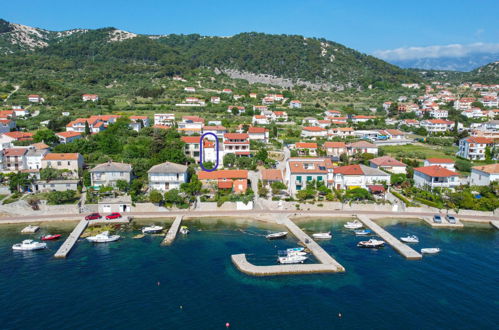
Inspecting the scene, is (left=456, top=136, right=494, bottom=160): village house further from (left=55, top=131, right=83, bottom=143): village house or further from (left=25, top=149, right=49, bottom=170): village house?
(left=25, top=149, right=49, bottom=170): village house

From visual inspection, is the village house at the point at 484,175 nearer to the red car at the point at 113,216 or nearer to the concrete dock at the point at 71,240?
the red car at the point at 113,216

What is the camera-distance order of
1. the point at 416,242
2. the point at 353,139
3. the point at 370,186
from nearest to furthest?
the point at 416,242
the point at 370,186
the point at 353,139

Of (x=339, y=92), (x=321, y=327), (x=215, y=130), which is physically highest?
(x=339, y=92)

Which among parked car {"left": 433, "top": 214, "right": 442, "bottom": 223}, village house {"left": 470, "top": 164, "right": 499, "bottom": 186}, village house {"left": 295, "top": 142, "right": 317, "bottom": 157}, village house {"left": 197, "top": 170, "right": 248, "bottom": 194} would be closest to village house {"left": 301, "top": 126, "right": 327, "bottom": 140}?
village house {"left": 295, "top": 142, "right": 317, "bottom": 157}

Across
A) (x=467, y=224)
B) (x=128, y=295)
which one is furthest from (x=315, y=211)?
(x=128, y=295)

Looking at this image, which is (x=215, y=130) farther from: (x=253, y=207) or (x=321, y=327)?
(x=321, y=327)
